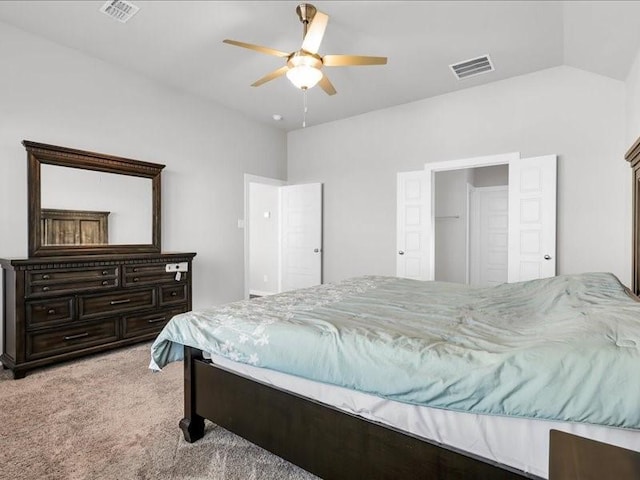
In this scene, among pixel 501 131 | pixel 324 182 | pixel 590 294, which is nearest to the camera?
pixel 590 294

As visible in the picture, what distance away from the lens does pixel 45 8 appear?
2719 mm

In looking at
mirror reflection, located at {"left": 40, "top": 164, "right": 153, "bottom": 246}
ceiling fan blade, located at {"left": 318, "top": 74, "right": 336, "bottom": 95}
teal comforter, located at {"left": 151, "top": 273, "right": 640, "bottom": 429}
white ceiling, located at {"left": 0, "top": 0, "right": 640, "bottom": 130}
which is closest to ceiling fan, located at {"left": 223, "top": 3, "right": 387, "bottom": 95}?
white ceiling, located at {"left": 0, "top": 0, "right": 640, "bottom": 130}

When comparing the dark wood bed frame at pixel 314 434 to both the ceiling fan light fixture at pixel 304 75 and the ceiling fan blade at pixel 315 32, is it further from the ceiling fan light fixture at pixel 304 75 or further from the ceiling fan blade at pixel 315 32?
the ceiling fan blade at pixel 315 32

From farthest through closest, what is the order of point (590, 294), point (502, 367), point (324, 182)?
point (324, 182) → point (590, 294) → point (502, 367)

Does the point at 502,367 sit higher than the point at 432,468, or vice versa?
the point at 502,367

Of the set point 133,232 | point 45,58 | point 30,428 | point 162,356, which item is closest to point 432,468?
point 162,356

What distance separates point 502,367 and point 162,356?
167 centimetres

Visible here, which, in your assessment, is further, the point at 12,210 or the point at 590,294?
the point at 12,210

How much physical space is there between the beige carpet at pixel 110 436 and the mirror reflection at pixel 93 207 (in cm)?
127

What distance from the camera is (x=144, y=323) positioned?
137 inches

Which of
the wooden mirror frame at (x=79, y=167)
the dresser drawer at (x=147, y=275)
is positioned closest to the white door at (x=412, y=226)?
the dresser drawer at (x=147, y=275)

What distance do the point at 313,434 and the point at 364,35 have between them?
3069 millimetres

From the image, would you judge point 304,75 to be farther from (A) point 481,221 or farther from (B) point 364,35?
(A) point 481,221

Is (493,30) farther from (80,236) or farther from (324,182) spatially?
(80,236)
